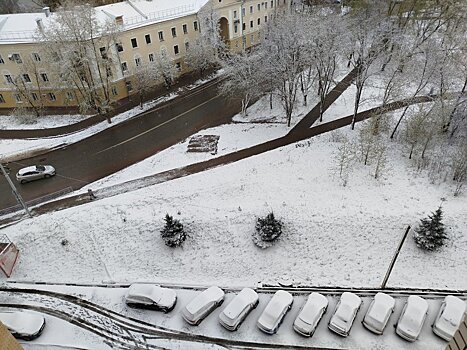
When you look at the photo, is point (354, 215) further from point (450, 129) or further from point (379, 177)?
point (450, 129)

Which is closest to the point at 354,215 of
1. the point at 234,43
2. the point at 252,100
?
the point at 252,100

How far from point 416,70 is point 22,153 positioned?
36656 millimetres

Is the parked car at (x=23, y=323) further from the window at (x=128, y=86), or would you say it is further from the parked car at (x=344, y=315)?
the window at (x=128, y=86)

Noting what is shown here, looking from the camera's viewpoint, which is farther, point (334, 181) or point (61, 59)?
point (61, 59)

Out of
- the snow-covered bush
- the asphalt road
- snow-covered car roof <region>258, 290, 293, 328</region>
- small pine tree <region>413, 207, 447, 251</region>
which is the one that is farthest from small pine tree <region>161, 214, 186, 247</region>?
small pine tree <region>413, 207, 447, 251</region>

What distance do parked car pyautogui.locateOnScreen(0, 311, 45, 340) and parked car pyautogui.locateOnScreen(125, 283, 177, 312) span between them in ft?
15.5

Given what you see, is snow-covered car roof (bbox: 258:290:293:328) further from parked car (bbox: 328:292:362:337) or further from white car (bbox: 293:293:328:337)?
parked car (bbox: 328:292:362:337)

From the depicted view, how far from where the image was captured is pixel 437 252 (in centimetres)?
2177

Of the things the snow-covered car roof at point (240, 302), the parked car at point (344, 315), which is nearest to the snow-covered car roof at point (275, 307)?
the snow-covered car roof at point (240, 302)

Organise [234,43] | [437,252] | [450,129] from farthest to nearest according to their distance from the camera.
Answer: [234,43], [450,129], [437,252]

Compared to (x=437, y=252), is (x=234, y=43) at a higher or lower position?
higher

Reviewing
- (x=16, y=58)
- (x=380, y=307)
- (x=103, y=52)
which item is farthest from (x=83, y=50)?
(x=380, y=307)

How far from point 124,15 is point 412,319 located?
1675 inches

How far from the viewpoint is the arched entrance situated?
52.9m
